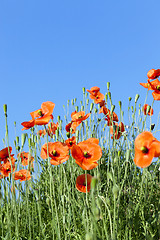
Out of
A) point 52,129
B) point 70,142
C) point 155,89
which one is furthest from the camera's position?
point 52,129

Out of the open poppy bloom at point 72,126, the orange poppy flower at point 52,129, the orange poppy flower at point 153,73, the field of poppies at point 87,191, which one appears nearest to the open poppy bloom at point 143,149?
the field of poppies at point 87,191

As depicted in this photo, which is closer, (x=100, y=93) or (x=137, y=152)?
(x=137, y=152)

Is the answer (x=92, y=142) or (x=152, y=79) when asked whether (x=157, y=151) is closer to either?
(x=92, y=142)

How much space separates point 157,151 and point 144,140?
83 millimetres

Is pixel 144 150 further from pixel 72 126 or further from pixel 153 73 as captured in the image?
pixel 153 73

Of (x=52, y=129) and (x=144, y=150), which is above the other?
(x=52, y=129)

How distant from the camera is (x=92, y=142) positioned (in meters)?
1.79

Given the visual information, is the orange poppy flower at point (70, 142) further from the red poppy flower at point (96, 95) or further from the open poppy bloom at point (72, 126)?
the red poppy flower at point (96, 95)

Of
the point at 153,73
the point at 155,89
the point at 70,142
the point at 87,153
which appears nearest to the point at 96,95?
the point at 153,73

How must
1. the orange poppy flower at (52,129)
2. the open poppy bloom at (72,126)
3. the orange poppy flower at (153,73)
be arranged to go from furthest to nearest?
1. the orange poppy flower at (52,129)
2. the orange poppy flower at (153,73)
3. the open poppy bloom at (72,126)

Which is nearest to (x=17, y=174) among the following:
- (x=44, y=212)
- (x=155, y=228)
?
(x=44, y=212)

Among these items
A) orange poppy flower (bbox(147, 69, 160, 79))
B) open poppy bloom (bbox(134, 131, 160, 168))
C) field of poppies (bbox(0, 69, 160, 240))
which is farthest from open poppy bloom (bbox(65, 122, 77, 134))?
open poppy bloom (bbox(134, 131, 160, 168))

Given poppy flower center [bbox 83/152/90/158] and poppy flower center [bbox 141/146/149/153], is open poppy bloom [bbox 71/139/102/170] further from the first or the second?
Answer: poppy flower center [bbox 141/146/149/153]

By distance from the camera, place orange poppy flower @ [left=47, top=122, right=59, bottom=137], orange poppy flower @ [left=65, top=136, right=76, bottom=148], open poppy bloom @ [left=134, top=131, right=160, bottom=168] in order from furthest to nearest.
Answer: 1. orange poppy flower @ [left=47, top=122, right=59, bottom=137]
2. orange poppy flower @ [left=65, top=136, right=76, bottom=148]
3. open poppy bloom @ [left=134, top=131, right=160, bottom=168]
